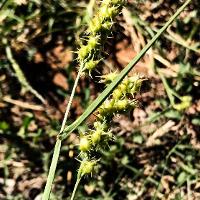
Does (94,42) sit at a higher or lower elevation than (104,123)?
higher

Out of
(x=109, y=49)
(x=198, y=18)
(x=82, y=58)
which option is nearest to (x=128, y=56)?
(x=109, y=49)

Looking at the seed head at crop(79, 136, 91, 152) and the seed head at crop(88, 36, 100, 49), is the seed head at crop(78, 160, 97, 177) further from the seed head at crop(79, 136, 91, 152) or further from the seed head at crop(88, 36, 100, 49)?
the seed head at crop(88, 36, 100, 49)

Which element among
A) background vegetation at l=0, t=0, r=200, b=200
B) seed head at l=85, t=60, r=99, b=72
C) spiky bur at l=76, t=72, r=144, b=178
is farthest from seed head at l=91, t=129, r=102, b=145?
background vegetation at l=0, t=0, r=200, b=200

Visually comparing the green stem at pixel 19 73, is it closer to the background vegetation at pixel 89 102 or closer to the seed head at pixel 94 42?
the background vegetation at pixel 89 102

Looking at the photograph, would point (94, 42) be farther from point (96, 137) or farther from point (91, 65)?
point (96, 137)

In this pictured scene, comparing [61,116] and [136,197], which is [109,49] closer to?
[61,116]

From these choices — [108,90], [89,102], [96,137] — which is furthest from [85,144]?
[89,102]
